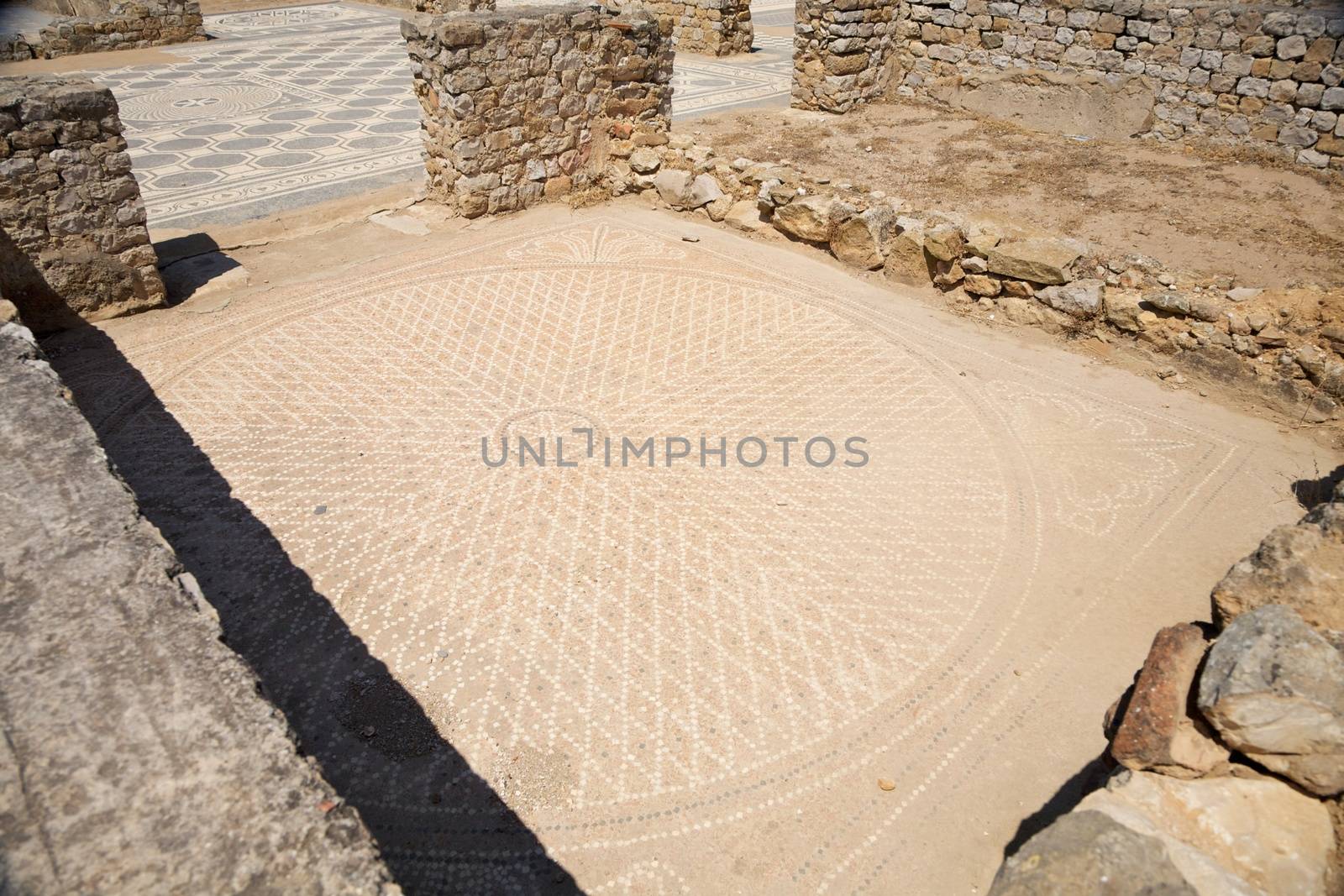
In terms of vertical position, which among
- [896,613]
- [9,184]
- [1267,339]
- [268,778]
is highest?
[9,184]

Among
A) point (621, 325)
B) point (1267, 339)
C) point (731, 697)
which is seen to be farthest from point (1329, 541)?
point (621, 325)

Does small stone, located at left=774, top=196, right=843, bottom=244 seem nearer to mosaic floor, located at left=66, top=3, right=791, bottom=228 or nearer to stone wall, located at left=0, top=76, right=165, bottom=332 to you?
mosaic floor, located at left=66, top=3, right=791, bottom=228

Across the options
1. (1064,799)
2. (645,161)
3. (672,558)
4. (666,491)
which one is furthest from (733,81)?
(1064,799)

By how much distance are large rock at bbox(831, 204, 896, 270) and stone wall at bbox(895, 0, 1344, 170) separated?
395 centimetres

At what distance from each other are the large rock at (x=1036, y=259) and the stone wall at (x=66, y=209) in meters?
4.86

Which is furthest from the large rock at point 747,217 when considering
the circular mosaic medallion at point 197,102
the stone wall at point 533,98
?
the circular mosaic medallion at point 197,102

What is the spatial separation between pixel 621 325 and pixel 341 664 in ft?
8.58

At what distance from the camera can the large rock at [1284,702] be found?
1.81 m

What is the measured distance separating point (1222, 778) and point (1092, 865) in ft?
1.64

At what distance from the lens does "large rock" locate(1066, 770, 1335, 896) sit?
5.46 feet

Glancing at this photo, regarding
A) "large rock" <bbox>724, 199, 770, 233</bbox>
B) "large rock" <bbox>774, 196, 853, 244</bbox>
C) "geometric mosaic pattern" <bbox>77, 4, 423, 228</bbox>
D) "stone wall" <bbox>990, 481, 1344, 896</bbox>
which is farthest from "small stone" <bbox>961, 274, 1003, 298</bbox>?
"geometric mosaic pattern" <bbox>77, 4, 423, 228</bbox>

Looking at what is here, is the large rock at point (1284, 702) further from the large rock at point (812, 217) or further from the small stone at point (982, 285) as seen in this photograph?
the large rock at point (812, 217)

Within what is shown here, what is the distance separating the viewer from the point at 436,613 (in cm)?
289

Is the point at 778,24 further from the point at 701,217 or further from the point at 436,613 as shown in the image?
the point at 436,613
